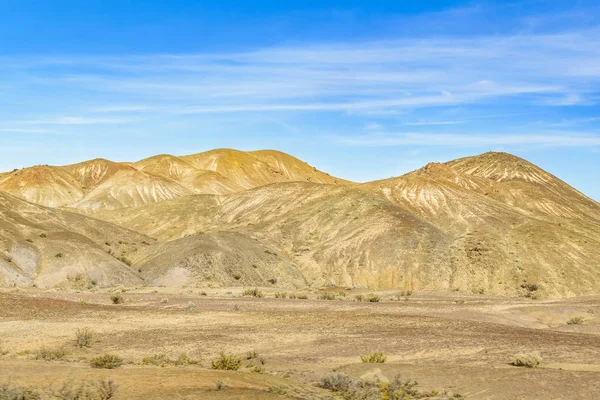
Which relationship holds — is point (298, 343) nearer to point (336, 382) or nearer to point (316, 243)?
point (336, 382)

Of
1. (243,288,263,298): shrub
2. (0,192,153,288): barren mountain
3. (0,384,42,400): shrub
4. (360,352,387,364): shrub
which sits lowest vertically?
(360,352,387,364): shrub

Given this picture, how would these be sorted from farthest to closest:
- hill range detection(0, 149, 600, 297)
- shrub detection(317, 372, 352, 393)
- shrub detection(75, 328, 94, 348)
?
hill range detection(0, 149, 600, 297) < shrub detection(75, 328, 94, 348) < shrub detection(317, 372, 352, 393)

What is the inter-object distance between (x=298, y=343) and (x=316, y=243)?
42.3 metres

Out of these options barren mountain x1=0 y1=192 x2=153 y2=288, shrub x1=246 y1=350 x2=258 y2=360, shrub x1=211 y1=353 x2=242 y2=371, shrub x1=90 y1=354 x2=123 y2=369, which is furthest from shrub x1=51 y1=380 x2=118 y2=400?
barren mountain x1=0 y1=192 x2=153 y2=288

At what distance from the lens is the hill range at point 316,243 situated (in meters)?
51.4

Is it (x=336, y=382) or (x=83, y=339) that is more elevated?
(x=83, y=339)

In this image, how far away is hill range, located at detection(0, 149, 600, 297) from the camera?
51.4m

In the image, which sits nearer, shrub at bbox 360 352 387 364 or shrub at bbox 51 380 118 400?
shrub at bbox 51 380 118 400

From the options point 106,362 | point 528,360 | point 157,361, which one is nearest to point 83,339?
point 157,361

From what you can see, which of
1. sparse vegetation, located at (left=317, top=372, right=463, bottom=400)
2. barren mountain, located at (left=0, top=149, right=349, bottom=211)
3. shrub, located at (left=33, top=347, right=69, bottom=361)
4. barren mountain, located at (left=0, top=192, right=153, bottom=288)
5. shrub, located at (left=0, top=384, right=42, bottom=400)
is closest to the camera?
shrub, located at (left=0, top=384, right=42, bottom=400)

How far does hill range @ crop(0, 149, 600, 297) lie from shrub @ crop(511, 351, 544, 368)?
34016 mm

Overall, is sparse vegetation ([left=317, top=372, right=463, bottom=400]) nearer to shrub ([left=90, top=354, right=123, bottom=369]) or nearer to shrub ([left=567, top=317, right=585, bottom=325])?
shrub ([left=90, top=354, right=123, bottom=369])

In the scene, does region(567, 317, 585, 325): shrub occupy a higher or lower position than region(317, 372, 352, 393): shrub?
higher

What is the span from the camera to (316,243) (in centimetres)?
6638
